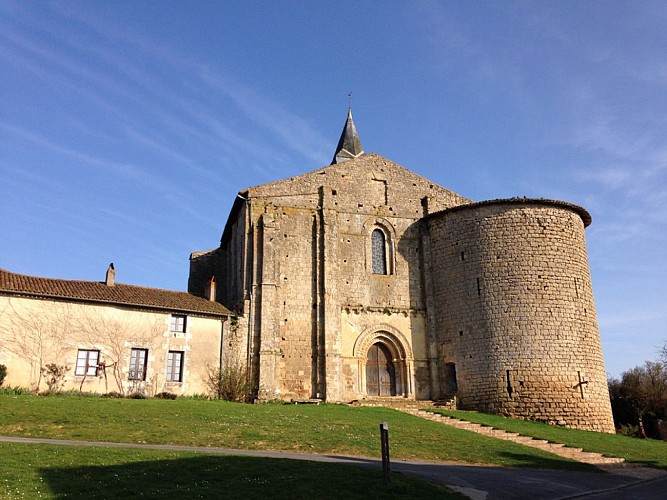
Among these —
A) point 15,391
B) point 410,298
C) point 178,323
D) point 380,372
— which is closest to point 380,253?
point 410,298

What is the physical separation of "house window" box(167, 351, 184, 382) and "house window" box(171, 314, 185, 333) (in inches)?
36.7

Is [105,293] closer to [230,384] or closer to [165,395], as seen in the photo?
[165,395]

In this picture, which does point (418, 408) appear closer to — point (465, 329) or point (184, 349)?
point (465, 329)

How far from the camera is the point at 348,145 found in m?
51.9

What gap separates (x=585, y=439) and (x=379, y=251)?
1283 cm

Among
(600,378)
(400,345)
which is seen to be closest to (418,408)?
(400,345)

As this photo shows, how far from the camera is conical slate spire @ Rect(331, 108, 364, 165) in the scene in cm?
5128

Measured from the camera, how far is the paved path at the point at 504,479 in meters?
11.7

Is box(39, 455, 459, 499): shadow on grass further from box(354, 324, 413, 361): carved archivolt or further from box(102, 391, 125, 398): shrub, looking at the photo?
box(354, 324, 413, 361): carved archivolt

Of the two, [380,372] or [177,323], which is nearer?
[177,323]

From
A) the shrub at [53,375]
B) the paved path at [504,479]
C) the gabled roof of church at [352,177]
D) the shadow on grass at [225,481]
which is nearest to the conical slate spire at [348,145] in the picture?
the gabled roof of church at [352,177]

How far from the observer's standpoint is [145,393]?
80.9 feet

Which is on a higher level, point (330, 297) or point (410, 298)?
point (410, 298)

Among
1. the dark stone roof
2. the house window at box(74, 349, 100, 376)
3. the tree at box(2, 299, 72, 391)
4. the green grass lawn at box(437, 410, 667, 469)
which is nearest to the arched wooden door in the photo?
the green grass lawn at box(437, 410, 667, 469)
